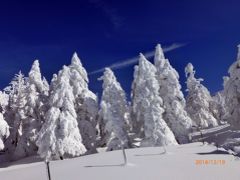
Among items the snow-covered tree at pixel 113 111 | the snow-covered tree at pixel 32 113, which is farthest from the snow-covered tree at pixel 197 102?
the snow-covered tree at pixel 32 113

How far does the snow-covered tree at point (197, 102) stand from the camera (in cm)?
6315

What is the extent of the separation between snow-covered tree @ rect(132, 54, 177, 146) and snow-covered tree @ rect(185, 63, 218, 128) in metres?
21.6

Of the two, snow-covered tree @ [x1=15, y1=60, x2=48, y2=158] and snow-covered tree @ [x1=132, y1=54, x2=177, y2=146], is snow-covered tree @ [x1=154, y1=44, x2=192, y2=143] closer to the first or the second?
snow-covered tree @ [x1=132, y1=54, x2=177, y2=146]

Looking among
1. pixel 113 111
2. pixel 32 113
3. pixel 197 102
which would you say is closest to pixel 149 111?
pixel 113 111

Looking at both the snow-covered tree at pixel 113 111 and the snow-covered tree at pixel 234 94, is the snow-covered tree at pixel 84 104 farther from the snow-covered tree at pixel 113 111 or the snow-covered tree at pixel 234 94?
the snow-covered tree at pixel 234 94

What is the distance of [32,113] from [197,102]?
3620cm

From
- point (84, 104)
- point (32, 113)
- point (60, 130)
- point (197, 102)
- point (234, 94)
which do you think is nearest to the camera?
point (60, 130)

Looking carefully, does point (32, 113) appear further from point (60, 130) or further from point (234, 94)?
point (234, 94)

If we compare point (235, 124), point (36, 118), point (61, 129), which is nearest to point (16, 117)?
point (36, 118)

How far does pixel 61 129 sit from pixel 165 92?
59.3 ft

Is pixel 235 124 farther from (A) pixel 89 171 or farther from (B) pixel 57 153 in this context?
(A) pixel 89 171

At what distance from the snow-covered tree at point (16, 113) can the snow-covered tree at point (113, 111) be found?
13.4 metres

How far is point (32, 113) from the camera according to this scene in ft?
147

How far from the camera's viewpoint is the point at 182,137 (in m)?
42.5
